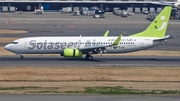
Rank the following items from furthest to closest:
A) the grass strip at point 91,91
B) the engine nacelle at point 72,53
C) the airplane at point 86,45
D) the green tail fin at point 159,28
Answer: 1. the green tail fin at point 159,28
2. the airplane at point 86,45
3. the engine nacelle at point 72,53
4. the grass strip at point 91,91

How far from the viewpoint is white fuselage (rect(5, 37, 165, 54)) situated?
65.9m

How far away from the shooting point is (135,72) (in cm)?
5397

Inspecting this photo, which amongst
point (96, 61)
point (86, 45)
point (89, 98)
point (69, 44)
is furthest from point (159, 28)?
point (89, 98)

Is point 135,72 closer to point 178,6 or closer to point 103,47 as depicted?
point 103,47

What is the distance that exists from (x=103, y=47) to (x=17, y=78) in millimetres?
19152

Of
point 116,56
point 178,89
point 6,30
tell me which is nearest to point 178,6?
point 6,30

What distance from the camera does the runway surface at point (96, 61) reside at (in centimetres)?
6023

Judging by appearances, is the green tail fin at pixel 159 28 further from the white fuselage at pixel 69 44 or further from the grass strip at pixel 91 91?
the grass strip at pixel 91 91

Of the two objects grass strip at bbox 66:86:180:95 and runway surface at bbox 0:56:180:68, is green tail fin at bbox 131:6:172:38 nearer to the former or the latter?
runway surface at bbox 0:56:180:68

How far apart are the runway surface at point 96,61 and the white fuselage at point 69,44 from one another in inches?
48.2

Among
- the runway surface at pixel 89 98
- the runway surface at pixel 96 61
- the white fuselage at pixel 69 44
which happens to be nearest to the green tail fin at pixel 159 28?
the white fuselage at pixel 69 44

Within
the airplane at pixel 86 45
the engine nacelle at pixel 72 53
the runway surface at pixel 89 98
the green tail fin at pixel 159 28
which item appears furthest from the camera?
the green tail fin at pixel 159 28

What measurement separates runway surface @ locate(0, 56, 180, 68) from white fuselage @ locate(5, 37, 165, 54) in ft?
4.01

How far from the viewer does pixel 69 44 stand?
6606 centimetres
